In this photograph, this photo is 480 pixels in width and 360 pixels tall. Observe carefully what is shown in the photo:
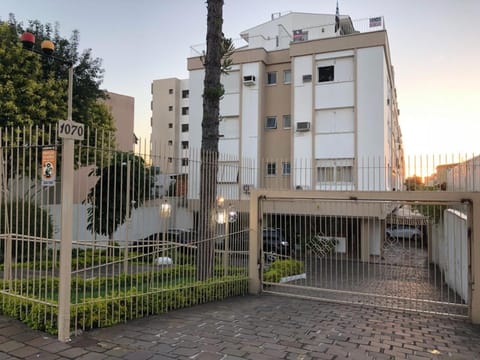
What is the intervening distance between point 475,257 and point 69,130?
674 centimetres

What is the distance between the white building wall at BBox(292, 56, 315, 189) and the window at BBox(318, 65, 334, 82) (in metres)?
0.42

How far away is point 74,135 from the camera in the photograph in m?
4.64

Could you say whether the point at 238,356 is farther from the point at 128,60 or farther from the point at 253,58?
the point at 253,58

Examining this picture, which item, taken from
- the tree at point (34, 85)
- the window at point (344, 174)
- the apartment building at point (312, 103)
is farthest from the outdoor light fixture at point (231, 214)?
the window at point (344, 174)

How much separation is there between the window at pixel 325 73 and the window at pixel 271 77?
9.91 feet

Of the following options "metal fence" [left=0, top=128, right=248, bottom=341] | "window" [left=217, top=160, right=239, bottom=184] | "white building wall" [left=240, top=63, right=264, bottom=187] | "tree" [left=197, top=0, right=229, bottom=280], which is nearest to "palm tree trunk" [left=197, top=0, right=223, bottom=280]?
"tree" [left=197, top=0, right=229, bottom=280]

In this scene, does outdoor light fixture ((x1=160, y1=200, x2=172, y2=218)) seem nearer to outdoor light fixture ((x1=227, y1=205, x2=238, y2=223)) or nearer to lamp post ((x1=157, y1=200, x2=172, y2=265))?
lamp post ((x1=157, y1=200, x2=172, y2=265))

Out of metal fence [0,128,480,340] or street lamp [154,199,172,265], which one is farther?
street lamp [154,199,172,265]

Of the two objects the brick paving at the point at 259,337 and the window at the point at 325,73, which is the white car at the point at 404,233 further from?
the window at the point at 325,73

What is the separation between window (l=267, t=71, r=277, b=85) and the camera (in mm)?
22719

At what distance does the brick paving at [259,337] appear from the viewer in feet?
13.9

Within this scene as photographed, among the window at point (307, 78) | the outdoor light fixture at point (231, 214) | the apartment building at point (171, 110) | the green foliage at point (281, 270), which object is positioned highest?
the apartment building at point (171, 110)

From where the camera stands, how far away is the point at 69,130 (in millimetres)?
4586

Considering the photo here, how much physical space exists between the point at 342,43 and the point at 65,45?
1361 cm
